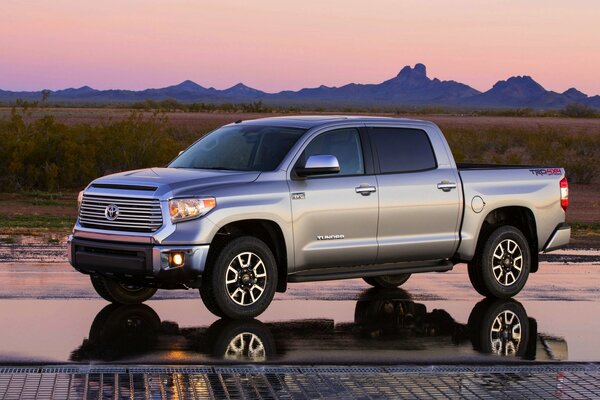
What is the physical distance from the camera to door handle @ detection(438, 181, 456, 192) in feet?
45.2

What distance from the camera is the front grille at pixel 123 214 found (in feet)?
39.4

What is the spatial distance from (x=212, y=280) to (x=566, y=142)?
153 feet

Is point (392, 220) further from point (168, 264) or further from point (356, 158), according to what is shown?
point (168, 264)

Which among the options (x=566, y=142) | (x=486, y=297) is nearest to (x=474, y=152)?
(x=566, y=142)

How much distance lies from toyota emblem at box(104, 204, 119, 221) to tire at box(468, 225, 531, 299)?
13.9 ft

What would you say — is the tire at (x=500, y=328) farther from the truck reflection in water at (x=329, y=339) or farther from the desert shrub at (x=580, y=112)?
the desert shrub at (x=580, y=112)

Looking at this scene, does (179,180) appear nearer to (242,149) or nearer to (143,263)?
(143,263)

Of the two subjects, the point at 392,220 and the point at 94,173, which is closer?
the point at 392,220

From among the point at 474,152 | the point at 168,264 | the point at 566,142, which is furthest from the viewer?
the point at 566,142

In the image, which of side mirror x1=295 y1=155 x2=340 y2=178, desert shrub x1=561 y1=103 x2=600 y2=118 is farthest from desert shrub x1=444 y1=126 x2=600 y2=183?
desert shrub x1=561 y1=103 x2=600 y2=118

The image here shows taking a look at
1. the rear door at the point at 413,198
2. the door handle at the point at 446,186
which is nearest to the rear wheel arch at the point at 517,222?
the rear door at the point at 413,198

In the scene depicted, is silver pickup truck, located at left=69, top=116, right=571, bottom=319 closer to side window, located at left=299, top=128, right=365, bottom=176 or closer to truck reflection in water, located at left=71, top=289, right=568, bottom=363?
side window, located at left=299, top=128, right=365, bottom=176

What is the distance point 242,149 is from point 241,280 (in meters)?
1.71

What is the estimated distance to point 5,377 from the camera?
30.2 feet
